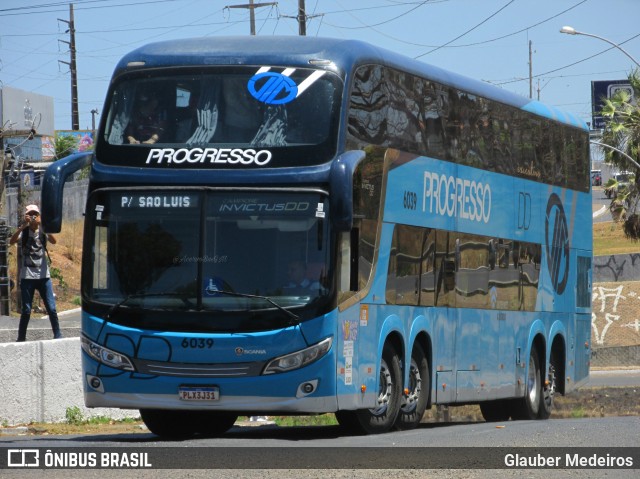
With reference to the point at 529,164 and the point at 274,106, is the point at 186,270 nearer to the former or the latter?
the point at 274,106

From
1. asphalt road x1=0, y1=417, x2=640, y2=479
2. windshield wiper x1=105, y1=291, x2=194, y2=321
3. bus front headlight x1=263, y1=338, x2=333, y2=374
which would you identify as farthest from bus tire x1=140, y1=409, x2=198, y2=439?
bus front headlight x1=263, y1=338, x2=333, y2=374

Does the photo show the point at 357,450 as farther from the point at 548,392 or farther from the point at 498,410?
the point at 548,392

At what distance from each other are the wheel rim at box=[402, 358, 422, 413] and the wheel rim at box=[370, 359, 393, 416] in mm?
720

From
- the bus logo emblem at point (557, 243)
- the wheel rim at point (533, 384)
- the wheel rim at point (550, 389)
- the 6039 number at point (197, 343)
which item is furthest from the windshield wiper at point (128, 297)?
the wheel rim at point (550, 389)

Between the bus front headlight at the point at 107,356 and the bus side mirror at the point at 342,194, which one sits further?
the bus front headlight at the point at 107,356

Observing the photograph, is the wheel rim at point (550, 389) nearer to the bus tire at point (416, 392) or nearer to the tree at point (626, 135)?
the bus tire at point (416, 392)

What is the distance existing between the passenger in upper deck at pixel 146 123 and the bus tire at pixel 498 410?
27.6ft

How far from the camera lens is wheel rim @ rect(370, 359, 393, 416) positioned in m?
14.1

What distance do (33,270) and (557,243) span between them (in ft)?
26.0

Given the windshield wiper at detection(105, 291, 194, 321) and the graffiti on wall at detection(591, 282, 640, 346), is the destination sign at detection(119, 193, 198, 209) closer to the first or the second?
the windshield wiper at detection(105, 291, 194, 321)

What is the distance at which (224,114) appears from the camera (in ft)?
43.1

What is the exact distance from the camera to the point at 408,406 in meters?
15.0

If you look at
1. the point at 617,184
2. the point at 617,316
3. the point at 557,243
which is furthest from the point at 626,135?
the point at 557,243

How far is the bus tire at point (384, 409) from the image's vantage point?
1376cm
